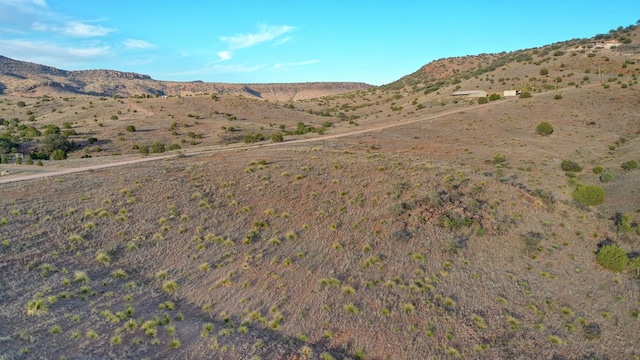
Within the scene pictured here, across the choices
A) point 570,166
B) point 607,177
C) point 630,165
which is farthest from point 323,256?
point 630,165

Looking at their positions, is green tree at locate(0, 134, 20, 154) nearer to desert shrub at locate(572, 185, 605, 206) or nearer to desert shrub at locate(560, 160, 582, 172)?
desert shrub at locate(572, 185, 605, 206)

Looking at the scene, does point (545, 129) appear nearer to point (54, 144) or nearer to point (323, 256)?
point (323, 256)

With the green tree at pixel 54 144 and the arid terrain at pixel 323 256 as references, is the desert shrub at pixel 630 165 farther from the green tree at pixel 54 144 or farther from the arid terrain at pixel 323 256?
the green tree at pixel 54 144

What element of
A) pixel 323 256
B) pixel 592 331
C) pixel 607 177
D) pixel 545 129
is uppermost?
pixel 545 129

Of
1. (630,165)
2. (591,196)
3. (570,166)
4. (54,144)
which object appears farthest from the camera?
(54,144)

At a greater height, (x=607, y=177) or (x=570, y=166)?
(x=570, y=166)

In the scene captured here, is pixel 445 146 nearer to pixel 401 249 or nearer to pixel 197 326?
pixel 401 249

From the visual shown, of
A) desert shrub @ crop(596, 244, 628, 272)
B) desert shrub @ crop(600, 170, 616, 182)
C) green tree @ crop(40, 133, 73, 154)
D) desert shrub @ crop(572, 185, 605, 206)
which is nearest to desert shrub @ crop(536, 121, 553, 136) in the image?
desert shrub @ crop(600, 170, 616, 182)
